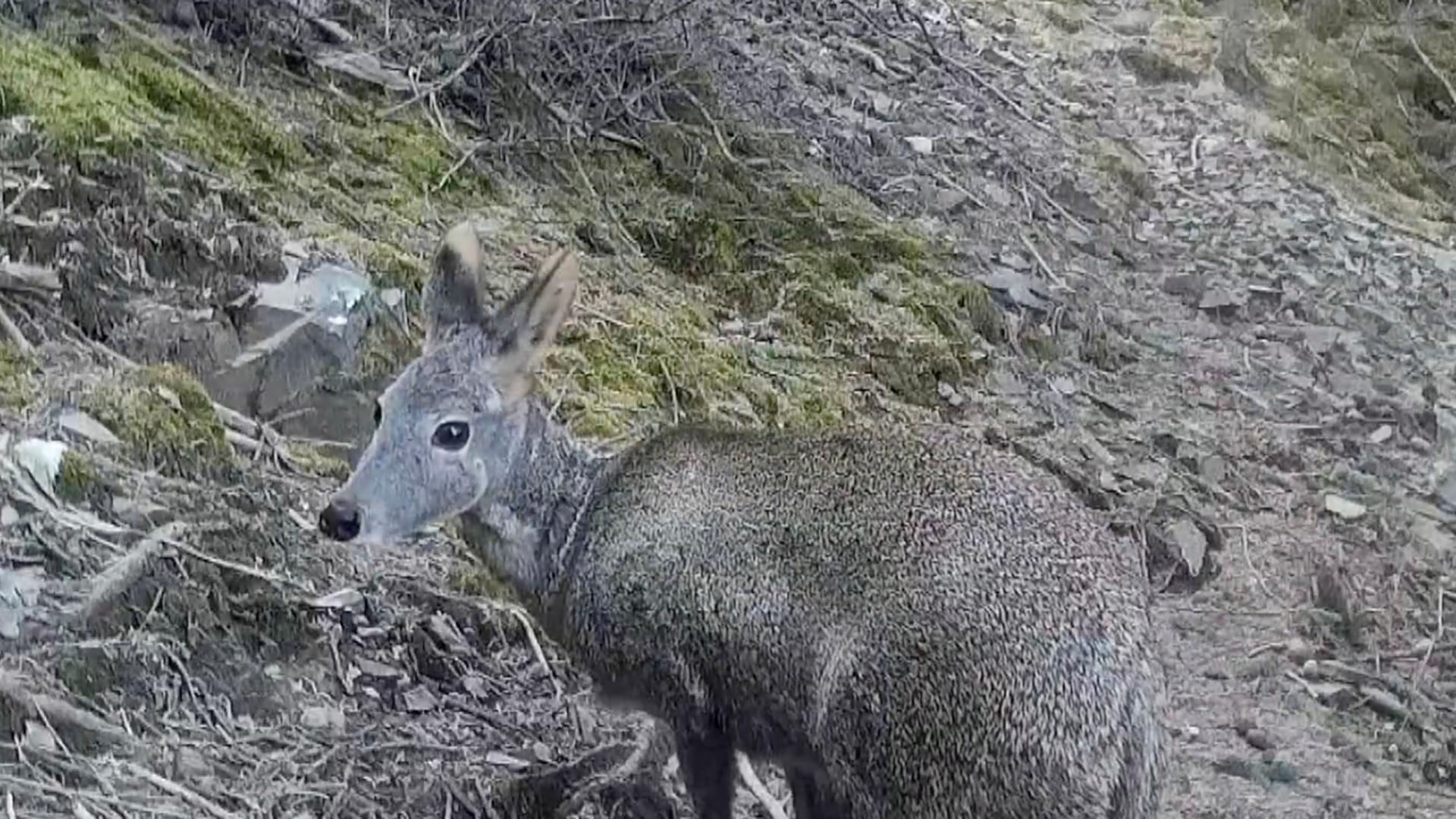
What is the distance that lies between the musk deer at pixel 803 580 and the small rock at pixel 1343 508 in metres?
3.93

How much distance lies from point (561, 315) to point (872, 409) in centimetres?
293

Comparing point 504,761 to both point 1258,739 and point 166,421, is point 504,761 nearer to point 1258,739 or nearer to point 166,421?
point 166,421

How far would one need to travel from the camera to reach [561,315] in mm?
5289

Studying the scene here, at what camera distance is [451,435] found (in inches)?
208

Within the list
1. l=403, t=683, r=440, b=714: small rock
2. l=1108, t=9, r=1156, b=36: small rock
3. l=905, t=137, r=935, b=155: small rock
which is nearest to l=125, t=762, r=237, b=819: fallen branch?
l=403, t=683, r=440, b=714: small rock

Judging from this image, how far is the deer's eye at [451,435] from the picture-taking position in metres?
5.26

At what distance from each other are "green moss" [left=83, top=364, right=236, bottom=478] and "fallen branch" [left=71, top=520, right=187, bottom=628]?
39cm

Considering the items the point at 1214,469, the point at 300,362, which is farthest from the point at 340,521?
the point at 1214,469

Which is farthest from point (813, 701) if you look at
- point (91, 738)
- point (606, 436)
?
point (606, 436)

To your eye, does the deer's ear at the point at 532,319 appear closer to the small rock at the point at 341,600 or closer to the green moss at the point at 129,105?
the small rock at the point at 341,600

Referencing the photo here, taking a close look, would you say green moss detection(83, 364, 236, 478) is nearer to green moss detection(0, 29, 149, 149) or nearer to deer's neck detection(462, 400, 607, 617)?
deer's neck detection(462, 400, 607, 617)

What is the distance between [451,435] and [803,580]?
1024 mm

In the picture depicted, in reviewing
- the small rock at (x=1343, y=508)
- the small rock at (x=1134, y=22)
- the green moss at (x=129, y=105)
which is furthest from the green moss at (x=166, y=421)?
the small rock at (x=1134, y=22)

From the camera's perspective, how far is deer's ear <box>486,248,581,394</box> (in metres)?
5.20
